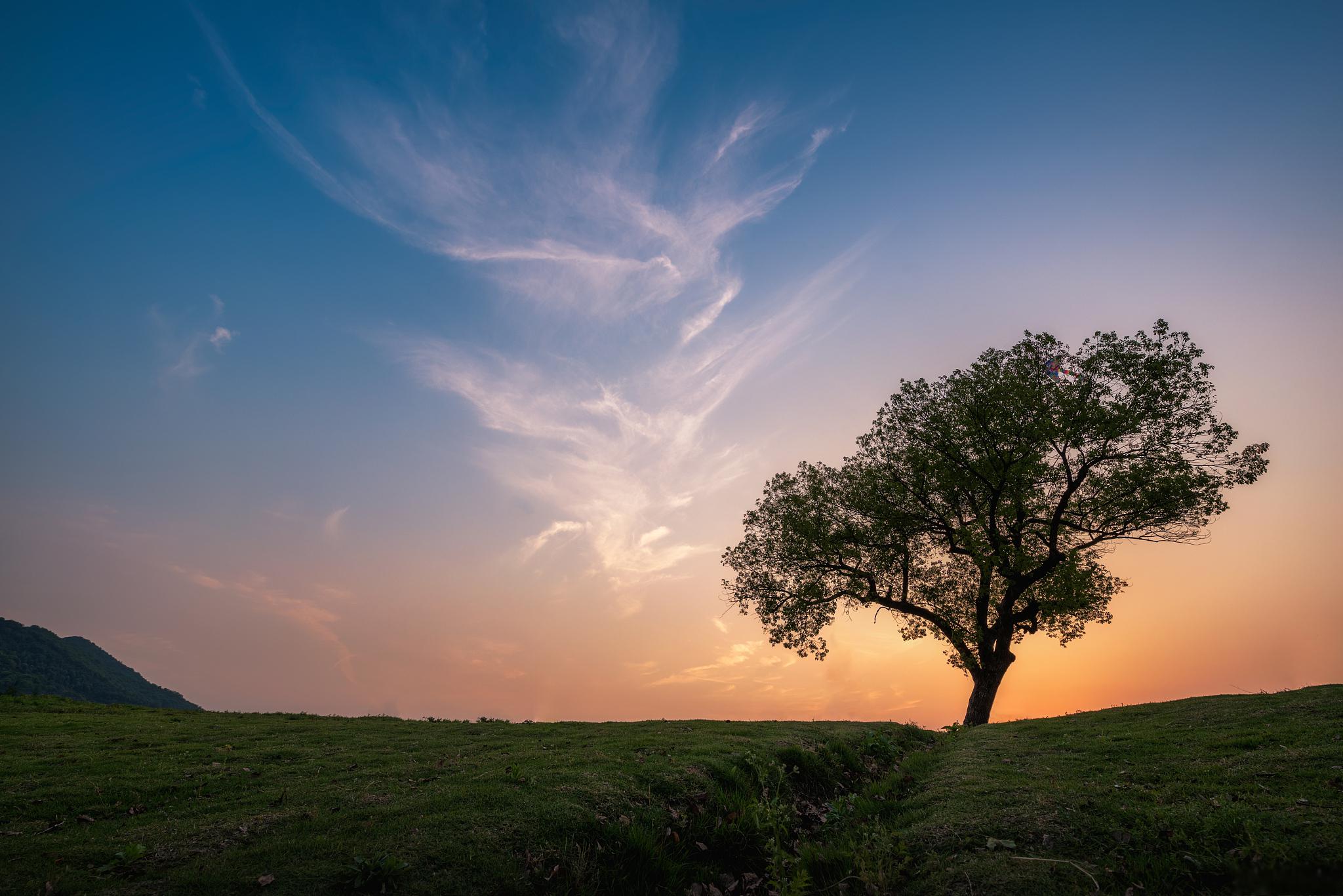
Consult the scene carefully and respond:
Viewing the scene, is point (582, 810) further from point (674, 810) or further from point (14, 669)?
point (14, 669)

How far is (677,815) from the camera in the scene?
1200 centimetres

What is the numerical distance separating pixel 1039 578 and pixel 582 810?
101ft

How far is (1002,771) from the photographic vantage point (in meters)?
14.5

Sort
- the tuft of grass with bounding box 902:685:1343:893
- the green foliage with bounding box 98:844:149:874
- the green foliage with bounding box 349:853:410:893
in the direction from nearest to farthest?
the tuft of grass with bounding box 902:685:1343:893 < the green foliage with bounding box 349:853:410:893 < the green foliage with bounding box 98:844:149:874

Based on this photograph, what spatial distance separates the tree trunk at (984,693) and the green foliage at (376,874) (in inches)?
1310

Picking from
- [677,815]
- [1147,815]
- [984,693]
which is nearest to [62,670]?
[984,693]

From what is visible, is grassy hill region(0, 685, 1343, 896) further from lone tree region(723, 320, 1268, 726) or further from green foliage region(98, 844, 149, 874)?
lone tree region(723, 320, 1268, 726)

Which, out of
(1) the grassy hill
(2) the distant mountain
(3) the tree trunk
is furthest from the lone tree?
(2) the distant mountain

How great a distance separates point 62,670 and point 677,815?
23308 centimetres

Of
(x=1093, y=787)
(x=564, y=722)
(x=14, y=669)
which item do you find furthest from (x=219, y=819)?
(x=14, y=669)

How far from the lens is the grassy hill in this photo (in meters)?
8.49

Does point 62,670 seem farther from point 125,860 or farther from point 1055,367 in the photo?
point 1055,367

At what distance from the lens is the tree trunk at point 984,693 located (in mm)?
34469

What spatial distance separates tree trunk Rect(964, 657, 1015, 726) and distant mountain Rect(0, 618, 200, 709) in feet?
604
